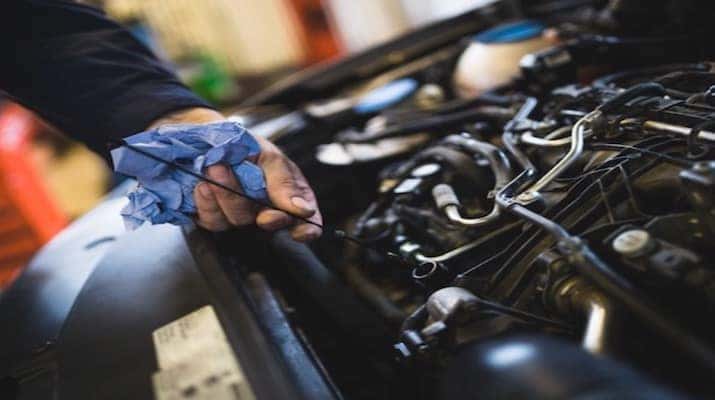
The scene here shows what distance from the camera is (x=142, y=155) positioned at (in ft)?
2.33

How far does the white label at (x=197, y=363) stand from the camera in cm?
50

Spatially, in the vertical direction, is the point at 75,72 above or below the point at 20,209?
above

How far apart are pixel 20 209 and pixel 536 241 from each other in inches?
138

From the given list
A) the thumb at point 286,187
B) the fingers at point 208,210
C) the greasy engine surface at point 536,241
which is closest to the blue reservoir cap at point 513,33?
the greasy engine surface at point 536,241

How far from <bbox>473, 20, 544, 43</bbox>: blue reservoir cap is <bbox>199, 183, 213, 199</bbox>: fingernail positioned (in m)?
0.76

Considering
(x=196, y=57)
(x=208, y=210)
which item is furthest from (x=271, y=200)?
(x=196, y=57)

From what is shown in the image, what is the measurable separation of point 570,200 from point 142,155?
1.80 feet

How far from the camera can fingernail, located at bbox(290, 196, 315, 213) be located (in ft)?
2.49

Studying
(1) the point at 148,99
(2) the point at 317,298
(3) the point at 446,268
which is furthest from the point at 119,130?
(3) the point at 446,268

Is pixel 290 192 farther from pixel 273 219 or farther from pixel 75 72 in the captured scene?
pixel 75 72

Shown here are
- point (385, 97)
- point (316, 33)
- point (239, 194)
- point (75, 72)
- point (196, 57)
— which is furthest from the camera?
point (316, 33)

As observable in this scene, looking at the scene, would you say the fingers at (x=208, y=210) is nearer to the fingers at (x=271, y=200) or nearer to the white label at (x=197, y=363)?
the fingers at (x=271, y=200)

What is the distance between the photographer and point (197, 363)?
0.55 metres

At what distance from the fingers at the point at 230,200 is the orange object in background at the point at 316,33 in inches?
197
